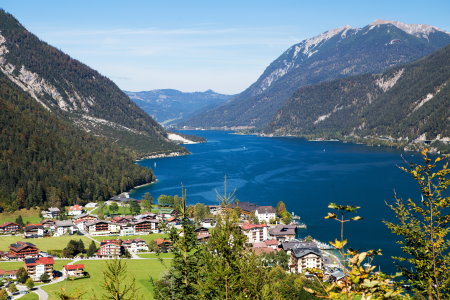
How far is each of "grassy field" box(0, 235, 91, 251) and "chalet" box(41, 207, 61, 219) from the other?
51.4 feet

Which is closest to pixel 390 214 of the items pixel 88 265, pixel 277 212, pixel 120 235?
pixel 277 212

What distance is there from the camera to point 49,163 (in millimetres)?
112938

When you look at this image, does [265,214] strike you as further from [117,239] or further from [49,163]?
[49,163]

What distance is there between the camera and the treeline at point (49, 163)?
97188 millimetres

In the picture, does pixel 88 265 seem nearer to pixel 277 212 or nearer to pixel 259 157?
pixel 277 212

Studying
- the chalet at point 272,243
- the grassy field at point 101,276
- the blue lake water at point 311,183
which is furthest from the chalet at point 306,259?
the grassy field at point 101,276

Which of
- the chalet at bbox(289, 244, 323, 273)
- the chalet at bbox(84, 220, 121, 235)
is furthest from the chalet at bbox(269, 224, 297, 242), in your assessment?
the chalet at bbox(84, 220, 121, 235)

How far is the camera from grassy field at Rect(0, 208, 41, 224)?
3278 inches

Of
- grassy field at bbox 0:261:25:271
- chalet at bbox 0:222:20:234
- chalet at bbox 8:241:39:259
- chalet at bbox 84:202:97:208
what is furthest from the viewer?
chalet at bbox 84:202:97:208

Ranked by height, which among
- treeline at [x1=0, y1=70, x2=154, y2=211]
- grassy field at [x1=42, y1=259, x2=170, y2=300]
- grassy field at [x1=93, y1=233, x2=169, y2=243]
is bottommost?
grassy field at [x1=93, y1=233, x2=169, y2=243]

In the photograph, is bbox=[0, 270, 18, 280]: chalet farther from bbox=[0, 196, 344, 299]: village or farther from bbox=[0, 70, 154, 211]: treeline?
bbox=[0, 70, 154, 211]: treeline

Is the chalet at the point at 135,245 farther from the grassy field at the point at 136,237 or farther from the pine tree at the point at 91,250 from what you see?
the pine tree at the point at 91,250

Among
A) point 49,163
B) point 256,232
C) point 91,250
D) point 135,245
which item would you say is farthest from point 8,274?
point 49,163

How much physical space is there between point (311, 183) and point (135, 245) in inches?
2320
